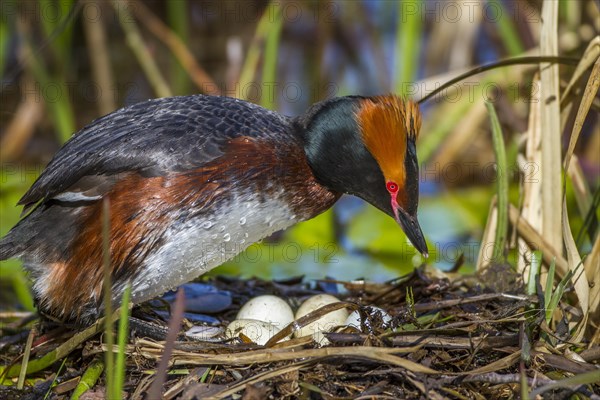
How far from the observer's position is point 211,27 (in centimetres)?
1062

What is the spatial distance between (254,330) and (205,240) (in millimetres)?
515

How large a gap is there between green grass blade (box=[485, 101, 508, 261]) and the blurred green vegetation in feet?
1.97

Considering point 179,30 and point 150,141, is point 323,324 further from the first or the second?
point 179,30

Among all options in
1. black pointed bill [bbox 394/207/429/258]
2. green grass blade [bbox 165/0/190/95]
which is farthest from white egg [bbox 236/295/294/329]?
green grass blade [bbox 165/0/190/95]

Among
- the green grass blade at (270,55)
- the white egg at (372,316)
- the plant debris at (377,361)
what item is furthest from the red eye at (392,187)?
the green grass blade at (270,55)

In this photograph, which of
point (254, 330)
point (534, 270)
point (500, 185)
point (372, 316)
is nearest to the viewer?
point (372, 316)

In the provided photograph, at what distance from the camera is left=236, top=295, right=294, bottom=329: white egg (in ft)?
15.3

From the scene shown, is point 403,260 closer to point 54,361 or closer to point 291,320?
point 291,320

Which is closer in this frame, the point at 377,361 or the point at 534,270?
the point at 377,361

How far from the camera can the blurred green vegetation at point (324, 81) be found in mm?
6891

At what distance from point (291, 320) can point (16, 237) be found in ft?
4.94

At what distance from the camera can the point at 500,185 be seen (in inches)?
199

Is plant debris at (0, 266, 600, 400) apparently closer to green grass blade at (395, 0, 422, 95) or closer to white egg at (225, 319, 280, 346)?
white egg at (225, 319, 280, 346)

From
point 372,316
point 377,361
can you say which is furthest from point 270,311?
point 377,361
